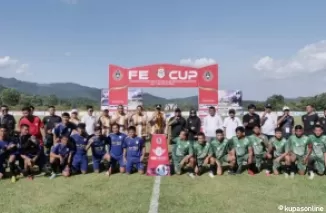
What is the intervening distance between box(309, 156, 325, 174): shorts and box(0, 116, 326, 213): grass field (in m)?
0.44

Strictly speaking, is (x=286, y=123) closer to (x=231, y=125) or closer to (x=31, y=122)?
(x=231, y=125)

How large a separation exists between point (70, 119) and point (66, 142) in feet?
5.04

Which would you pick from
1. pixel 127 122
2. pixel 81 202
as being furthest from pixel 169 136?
pixel 81 202

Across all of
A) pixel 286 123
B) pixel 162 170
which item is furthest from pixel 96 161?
pixel 286 123

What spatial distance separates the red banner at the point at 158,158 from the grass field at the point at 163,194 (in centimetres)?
39

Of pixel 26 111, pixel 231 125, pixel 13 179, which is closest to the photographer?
pixel 13 179

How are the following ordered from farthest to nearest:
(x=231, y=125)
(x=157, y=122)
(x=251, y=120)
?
(x=157, y=122) < (x=231, y=125) < (x=251, y=120)

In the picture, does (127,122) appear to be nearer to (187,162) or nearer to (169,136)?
(169,136)

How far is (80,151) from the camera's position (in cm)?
945

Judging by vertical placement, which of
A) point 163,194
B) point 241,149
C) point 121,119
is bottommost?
point 163,194

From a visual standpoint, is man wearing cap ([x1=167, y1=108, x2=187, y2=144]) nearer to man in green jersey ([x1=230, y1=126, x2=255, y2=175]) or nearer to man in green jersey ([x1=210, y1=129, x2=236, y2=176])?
man in green jersey ([x1=210, y1=129, x2=236, y2=176])

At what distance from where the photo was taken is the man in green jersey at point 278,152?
9250 mm

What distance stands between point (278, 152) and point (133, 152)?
12.6ft

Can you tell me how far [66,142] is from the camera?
923 cm
